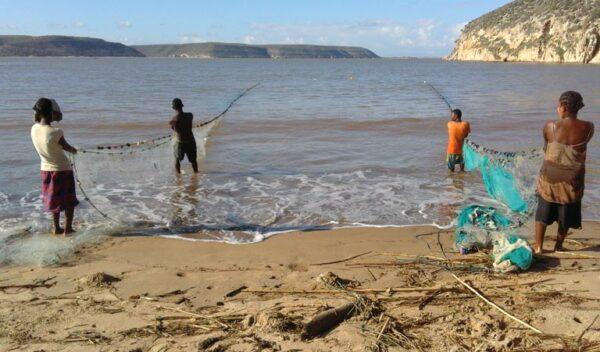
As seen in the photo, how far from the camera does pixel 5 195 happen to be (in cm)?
804

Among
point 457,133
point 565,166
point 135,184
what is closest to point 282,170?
point 135,184

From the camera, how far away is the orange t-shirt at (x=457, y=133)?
870 cm

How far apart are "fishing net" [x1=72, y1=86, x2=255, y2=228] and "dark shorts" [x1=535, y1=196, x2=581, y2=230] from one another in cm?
427

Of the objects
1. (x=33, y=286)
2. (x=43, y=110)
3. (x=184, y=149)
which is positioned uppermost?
(x=43, y=110)

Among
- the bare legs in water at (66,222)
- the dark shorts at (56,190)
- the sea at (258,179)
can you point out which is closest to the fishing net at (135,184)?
the sea at (258,179)

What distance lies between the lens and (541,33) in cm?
8325

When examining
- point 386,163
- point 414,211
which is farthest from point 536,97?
point 414,211

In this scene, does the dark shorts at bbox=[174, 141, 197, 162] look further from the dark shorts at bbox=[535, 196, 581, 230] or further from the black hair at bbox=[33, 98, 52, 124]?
Answer: the dark shorts at bbox=[535, 196, 581, 230]

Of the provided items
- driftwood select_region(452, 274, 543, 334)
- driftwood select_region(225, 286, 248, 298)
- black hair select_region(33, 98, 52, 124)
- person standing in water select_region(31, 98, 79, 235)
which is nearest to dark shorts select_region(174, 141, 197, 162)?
person standing in water select_region(31, 98, 79, 235)

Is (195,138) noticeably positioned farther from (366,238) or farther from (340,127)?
(340,127)

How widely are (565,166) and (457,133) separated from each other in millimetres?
4041

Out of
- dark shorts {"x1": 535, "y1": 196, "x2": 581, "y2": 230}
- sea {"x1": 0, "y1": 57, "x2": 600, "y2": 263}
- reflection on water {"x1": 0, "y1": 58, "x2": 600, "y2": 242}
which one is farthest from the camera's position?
reflection on water {"x1": 0, "y1": 58, "x2": 600, "y2": 242}

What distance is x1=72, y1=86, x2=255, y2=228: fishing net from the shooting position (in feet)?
22.2

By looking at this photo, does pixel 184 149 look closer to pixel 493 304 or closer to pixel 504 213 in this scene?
pixel 504 213
